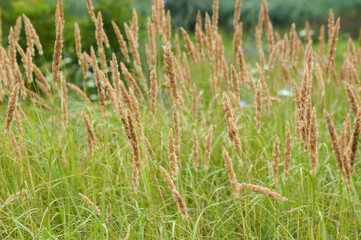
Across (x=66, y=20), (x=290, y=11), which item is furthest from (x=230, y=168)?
(x=290, y=11)

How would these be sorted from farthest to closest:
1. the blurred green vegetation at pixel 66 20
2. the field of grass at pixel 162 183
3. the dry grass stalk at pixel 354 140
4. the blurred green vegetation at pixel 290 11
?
1. the blurred green vegetation at pixel 290 11
2. the blurred green vegetation at pixel 66 20
3. the field of grass at pixel 162 183
4. the dry grass stalk at pixel 354 140

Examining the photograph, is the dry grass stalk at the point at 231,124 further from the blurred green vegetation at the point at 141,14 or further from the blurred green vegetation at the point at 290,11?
the blurred green vegetation at the point at 290,11

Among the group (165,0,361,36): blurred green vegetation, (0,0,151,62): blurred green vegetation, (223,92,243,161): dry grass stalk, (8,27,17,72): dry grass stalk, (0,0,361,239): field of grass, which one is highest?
(165,0,361,36): blurred green vegetation

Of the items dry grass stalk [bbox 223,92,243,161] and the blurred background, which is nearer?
dry grass stalk [bbox 223,92,243,161]

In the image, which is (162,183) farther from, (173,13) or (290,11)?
(173,13)

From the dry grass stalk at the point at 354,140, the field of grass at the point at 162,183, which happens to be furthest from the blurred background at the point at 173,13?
the dry grass stalk at the point at 354,140

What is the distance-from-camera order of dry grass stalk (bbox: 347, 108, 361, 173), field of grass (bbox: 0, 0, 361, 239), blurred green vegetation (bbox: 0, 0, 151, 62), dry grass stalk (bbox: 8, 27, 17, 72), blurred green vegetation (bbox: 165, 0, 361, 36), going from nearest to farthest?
1. dry grass stalk (bbox: 347, 108, 361, 173)
2. field of grass (bbox: 0, 0, 361, 239)
3. dry grass stalk (bbox: 8, 27, 17, 72)
4. blurred green vegetation (bbox: 0, 0, 151, 62)
5. blurred green vegetation (bbox: 165, 0, 361, 36)

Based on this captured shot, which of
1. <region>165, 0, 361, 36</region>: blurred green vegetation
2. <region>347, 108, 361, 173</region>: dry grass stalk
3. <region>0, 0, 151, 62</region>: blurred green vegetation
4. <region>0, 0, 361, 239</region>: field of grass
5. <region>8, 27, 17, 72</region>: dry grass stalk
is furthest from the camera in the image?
<region>165, 0, 361, 36</region>: blurred green vegetation

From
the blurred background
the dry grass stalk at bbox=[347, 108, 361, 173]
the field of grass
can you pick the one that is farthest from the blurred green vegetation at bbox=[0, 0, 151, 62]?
the dry grass stalk at bbox=[347, 108, 361, 173]

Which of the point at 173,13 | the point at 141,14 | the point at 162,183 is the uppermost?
the point at 173,13

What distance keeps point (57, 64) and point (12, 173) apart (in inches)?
27.2

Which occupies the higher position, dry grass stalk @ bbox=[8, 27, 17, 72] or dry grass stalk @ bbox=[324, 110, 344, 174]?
dry grass stalk @ bbox=[8, 27, 17, 72]

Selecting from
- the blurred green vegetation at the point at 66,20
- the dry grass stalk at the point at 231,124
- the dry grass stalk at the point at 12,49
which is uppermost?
the blurred green vegetation at the point at 66,20

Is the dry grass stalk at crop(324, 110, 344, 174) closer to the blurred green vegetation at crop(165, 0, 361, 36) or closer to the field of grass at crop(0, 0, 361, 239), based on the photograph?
the field of grass at crop(0, 0, 361, 239)
